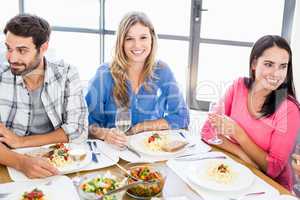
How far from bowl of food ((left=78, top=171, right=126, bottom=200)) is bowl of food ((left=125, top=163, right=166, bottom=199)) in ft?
0.13

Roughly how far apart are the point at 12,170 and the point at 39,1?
3.40 metres

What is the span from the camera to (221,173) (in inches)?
54.1

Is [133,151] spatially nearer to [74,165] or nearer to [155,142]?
[155,142]

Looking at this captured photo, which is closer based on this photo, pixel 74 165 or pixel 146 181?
pixel 146 181

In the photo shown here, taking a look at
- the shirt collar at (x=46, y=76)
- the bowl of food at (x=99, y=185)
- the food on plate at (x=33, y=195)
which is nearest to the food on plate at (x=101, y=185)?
the bowl of food at (x=99, y=185)

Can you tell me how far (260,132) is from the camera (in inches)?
70.5

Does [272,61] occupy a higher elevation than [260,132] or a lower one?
higher

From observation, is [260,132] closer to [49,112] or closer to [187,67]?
[49,112]

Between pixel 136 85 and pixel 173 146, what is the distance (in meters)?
0.72

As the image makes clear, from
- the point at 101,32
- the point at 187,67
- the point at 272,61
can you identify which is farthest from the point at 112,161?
the point at 101,32

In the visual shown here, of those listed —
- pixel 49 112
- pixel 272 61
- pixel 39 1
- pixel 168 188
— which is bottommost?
pixel 168 188

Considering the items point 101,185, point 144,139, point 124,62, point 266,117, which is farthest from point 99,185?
point 124,62

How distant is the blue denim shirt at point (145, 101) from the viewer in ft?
6.88

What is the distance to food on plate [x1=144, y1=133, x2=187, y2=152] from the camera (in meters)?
1.59
